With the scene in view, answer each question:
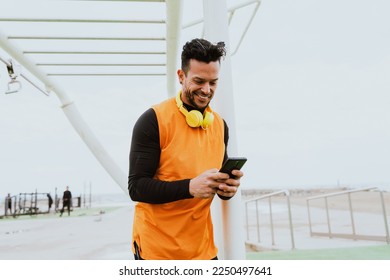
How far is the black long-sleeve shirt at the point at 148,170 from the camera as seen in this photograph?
927 millimetres

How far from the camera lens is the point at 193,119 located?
1.05m

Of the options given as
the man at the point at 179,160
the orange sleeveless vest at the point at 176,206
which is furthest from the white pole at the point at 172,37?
the orange sleeveless vest at the point at 176,206

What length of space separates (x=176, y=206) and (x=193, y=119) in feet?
0.96

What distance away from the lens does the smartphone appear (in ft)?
2.90

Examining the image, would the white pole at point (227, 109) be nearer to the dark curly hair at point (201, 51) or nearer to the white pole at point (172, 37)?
the dark curly hair at point (201, 51)

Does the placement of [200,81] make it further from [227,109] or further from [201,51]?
[227,109]

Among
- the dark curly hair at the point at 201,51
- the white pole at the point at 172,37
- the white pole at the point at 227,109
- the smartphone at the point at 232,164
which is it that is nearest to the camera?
the smartphone at the point at 232,164

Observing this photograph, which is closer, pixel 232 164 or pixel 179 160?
pixel 232 164

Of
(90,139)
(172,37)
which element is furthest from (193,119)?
(90,139)

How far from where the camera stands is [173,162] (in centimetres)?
102

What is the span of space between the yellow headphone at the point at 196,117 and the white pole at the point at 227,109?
0.20m
